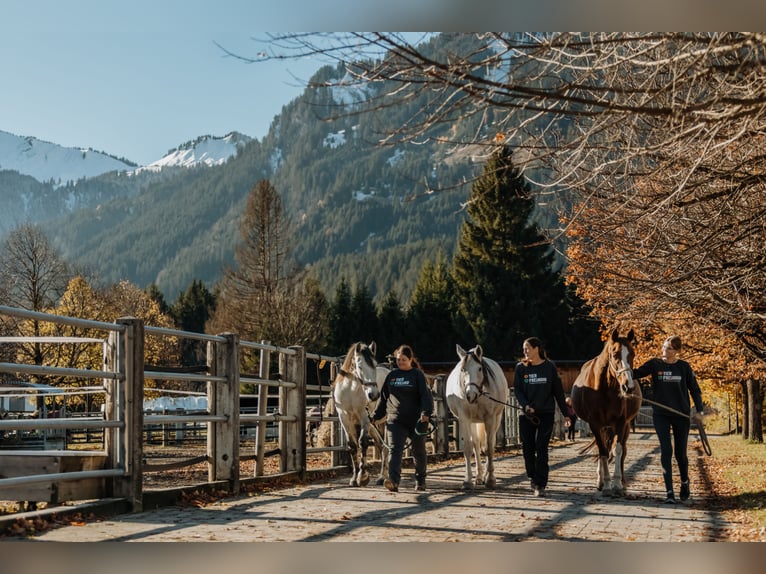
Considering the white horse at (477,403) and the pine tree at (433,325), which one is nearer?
the white horse at (477,403)

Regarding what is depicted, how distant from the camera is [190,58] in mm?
17953

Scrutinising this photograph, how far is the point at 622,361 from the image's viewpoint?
38.8ft

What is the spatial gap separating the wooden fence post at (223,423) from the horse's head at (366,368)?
2066 mm

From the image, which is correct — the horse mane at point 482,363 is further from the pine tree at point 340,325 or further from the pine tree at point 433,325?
the pine tree at point 340,325

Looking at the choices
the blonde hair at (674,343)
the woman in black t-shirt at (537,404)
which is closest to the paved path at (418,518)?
the woman in black t-shirt at (537,404)

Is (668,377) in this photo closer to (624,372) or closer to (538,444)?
(624,372)

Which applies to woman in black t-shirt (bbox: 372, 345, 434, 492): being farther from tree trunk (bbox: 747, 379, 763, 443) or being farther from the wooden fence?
tree trunk (bbox: 747, 379, 763, 443)

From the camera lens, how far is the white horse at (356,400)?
1320 cm

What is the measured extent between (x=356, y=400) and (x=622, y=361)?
3938mm

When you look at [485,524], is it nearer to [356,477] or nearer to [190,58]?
[356,477]

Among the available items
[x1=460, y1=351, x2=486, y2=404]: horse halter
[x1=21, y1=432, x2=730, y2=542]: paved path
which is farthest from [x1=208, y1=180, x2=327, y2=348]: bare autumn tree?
[x1=21, y1=432, x2=730, y2=542]: paved path

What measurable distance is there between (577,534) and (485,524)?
3.11 feet

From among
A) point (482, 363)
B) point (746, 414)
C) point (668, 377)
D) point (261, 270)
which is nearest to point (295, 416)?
point (482, 363)
